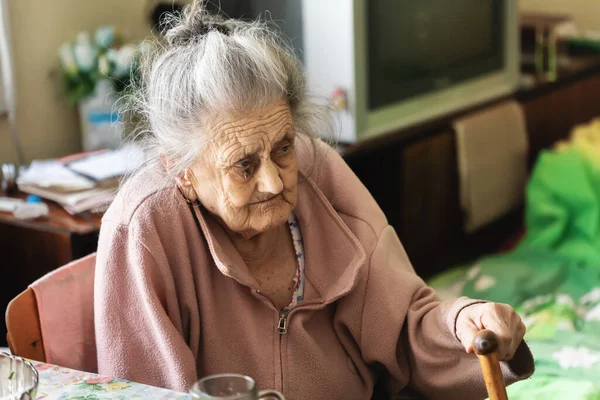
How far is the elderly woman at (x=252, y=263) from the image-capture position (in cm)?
140

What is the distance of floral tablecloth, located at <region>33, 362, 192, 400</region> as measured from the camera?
1234 mm

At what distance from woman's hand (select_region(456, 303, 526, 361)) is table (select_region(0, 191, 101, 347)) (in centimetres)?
90

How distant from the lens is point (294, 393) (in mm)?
1497

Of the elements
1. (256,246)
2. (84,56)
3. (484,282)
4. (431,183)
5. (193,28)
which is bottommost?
(484,282)

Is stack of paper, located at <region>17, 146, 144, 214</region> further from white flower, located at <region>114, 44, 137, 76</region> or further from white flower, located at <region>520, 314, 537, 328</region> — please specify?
white flower, located at <region>520, 314, 537, 328</region>

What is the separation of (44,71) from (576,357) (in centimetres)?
165

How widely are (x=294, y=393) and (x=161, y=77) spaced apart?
0.58 metres

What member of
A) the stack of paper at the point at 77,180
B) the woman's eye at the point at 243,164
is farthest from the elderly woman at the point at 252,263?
the stack of paper at the point at 77,180

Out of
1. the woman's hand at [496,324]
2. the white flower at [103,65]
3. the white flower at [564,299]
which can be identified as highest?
the white flower at [103,65]

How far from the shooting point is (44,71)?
100 inches

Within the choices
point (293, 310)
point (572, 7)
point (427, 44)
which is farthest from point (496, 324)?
point (572, 7)

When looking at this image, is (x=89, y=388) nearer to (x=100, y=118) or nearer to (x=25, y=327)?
(x=25, y=327)

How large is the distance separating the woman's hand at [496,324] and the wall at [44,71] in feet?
5.16

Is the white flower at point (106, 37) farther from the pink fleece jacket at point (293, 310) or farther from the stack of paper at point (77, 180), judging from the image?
the pink fleece jacket at point (293, 310)
